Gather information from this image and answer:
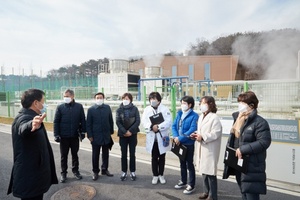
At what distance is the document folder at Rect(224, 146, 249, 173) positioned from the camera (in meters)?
2.68

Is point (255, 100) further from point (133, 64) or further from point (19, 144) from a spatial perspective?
point (133, 64)

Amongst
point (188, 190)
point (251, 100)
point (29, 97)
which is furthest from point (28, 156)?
point (251, 100)

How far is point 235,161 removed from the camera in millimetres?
2814

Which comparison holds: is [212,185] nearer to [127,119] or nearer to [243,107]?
[243,107]

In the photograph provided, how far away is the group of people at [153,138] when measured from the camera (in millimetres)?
2492

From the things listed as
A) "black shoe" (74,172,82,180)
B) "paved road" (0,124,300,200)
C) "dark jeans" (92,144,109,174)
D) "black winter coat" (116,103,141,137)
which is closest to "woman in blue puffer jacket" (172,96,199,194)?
"paved road" (0,124,300,200)

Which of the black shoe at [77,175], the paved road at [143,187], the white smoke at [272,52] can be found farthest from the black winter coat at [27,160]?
the white smoke at [272,52]

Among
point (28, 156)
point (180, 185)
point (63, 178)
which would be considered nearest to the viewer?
point (28, 156)

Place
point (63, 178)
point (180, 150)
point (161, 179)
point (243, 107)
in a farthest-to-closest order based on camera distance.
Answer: point (63, 178) < point (161, 179) < point (180, 150) < point (243, 107)

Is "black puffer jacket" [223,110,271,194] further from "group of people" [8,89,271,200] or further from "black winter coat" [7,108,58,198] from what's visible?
"black winter coat" [7,108,58,198]

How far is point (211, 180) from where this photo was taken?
344 centimetres

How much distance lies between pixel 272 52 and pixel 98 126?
3820 cm

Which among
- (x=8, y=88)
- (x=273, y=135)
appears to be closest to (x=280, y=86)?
(x=273, y=135)

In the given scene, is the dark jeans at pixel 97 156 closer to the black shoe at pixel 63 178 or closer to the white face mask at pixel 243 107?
the black shoe at pixel 63 178
